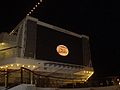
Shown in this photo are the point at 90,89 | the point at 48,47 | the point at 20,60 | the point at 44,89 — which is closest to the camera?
the point at 44,89

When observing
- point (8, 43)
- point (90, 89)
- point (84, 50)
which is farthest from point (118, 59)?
point (90, 89)

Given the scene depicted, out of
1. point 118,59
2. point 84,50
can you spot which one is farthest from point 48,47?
point 118,59

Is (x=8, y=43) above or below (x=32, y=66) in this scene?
above

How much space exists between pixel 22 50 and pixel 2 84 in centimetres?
509

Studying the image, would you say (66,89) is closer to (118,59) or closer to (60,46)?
(60,46)

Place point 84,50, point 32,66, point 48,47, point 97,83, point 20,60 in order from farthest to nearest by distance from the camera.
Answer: point 84,50
point 48,47
point 32,66
point 20,60
point 97,83

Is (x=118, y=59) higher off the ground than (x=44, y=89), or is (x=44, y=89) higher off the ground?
(x=118, y=59)

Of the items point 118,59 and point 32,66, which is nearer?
point 32,66

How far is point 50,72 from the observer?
18.8 m

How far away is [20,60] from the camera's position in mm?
15766

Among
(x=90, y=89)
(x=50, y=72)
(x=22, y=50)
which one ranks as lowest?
(x=90, y=89)

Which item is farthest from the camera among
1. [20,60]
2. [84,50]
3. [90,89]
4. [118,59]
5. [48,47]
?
[118,59]

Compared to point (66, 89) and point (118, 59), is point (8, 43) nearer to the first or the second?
point (66, 89)

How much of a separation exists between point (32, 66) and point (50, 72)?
240 centimetres
